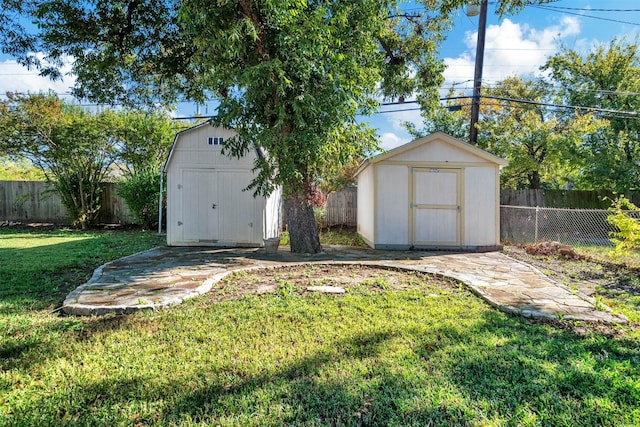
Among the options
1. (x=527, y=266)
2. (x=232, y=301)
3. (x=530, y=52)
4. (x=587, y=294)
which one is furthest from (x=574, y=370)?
(x=530, y=52)

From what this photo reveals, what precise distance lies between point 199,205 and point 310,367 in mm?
6378

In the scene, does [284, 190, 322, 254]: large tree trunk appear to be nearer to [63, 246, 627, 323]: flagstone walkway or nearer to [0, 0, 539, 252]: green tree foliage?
[0, 0, 539, 252]: green tree foliage

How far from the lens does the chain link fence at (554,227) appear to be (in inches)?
361

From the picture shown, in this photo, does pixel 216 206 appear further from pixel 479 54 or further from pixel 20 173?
pixel 20 173

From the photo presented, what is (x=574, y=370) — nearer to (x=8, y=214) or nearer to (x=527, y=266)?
(x=527, y=266)

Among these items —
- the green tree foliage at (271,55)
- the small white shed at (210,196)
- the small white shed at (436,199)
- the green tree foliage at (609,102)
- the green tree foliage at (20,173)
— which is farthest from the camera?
the green tree foliage at (20,173)

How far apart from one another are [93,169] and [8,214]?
4.64m

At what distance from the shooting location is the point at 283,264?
5602 mm

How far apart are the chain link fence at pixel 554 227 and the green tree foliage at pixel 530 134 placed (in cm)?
253

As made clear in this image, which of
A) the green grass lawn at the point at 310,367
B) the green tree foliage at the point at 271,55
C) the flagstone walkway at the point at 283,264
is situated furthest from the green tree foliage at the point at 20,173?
the green grass lawn at the point at 310,367

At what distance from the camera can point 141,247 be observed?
763 centimetres

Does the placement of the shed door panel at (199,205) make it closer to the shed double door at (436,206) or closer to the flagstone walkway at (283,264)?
the flagstone walkway at (283,264)

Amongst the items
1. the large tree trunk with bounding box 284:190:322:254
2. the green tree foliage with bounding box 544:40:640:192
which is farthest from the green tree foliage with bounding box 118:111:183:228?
the green tree foliage with bounding box 544:40:640:192

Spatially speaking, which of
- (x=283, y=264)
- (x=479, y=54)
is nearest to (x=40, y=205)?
(x=283, y=264)
